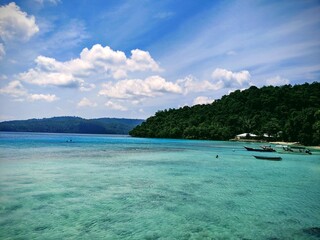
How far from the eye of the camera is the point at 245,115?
390ft

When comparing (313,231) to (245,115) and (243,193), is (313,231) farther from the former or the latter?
(245,115)

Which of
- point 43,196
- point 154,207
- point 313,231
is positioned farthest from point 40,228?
point 313,231

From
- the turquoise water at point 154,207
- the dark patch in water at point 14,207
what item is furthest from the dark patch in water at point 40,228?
the dark patch in water at point 14,207

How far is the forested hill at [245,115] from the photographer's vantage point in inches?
4163

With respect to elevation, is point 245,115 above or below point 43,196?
above

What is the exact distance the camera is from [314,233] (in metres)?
10.1

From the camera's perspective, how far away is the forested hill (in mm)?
105750

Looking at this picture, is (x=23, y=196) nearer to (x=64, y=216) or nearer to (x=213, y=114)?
(x=64, y=216)

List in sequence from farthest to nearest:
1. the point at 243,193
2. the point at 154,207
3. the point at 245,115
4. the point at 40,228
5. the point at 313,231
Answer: the point at 245,115 < the point at 243,193 < the point at 154,207 < the point at 313,231 < the point at 40,228

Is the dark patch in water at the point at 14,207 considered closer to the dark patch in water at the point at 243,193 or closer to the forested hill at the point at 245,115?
the dark patch in water at the point at 243,193

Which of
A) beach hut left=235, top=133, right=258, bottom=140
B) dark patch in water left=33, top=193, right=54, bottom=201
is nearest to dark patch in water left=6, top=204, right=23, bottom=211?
dark patch in water left=33, top=193, right=54, bottom=201

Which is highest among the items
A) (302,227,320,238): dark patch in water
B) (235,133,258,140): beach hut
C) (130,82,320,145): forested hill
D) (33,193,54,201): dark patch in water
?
(130,82,320,145): forested hill

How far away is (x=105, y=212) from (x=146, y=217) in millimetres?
1971

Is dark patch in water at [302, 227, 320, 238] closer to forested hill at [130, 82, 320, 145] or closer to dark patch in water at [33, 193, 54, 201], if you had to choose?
dark patch in water at [33, 193, 54, 201]
